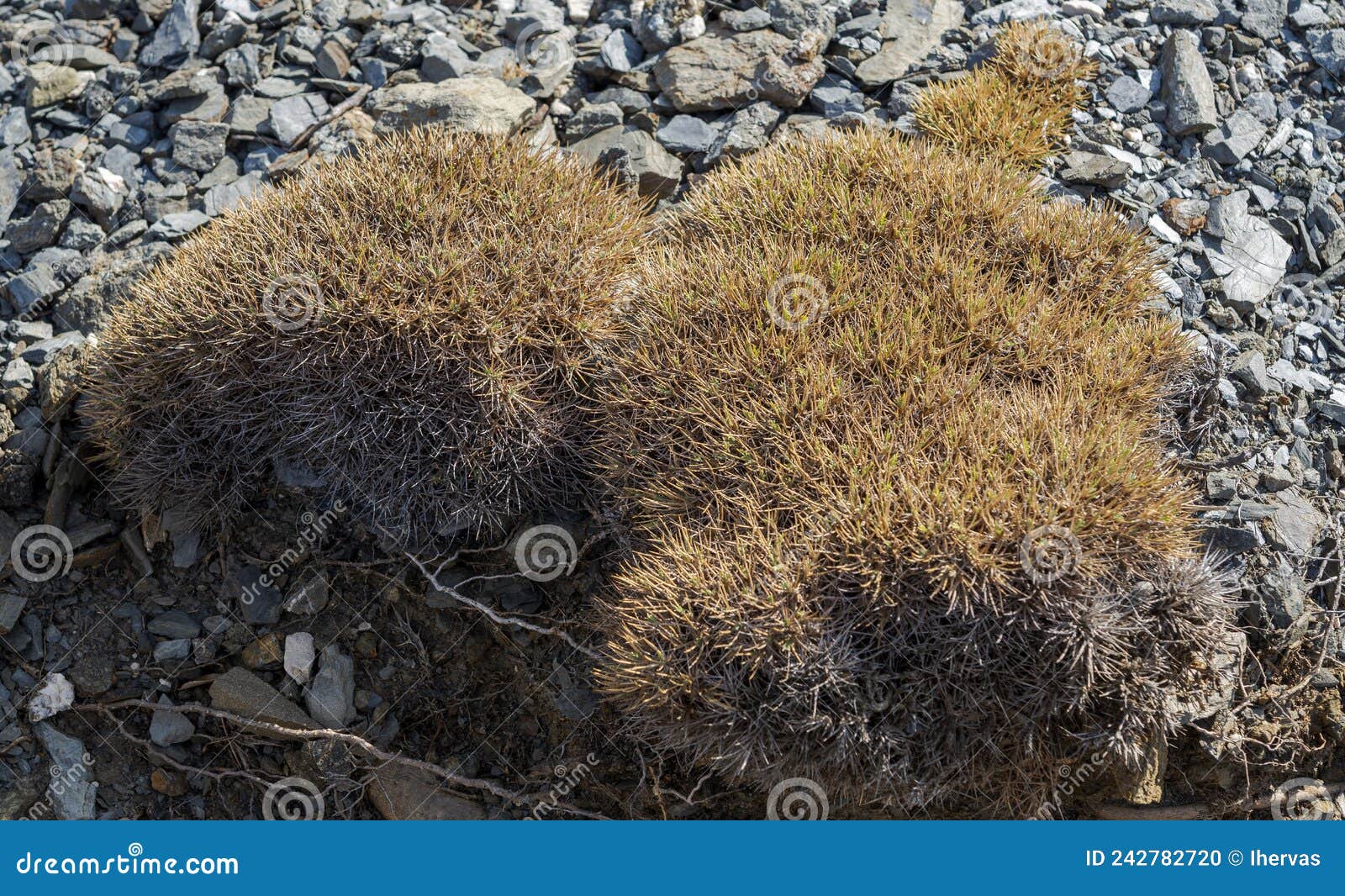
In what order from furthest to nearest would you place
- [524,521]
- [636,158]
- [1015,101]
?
[636,158] < [1015,101] < [524,521]

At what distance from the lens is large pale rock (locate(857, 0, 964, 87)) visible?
243 inches

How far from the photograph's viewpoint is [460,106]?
6016mm

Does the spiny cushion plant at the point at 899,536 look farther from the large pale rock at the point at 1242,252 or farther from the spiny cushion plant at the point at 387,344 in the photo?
the large pale rock at the point at 1242,252

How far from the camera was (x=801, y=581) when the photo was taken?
11.9ft

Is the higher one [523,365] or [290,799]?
[523,365]

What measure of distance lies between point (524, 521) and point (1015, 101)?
3.49m

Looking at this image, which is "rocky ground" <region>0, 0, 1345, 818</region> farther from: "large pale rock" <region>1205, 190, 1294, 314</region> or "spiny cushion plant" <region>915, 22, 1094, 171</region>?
"spiny cushion plant" <region>915, 22, 1094, 171</region>

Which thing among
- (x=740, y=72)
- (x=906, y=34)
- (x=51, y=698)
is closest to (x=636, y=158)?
(x=740, y=72)

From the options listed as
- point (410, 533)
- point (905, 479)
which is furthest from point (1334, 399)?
point (410, 533)

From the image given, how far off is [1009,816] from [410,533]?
109 inches

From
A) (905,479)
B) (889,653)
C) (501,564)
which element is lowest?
(501,564)

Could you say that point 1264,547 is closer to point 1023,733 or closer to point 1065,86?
point 1023,733

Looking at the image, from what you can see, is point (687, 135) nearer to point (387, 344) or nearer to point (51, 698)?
point (387, 344)

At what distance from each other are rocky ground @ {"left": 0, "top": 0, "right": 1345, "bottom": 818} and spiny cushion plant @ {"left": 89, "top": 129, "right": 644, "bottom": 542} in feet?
1.15
